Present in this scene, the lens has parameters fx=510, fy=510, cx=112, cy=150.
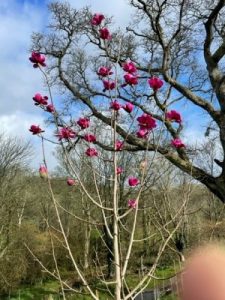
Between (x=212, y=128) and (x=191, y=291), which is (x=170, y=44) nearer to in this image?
(x=212, y=128)

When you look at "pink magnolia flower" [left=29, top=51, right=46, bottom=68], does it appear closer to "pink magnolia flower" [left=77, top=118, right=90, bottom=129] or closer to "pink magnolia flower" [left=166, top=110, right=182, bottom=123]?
Answer: "pink magnolia flower" [left=77, top=118, right=90, bottom=129]

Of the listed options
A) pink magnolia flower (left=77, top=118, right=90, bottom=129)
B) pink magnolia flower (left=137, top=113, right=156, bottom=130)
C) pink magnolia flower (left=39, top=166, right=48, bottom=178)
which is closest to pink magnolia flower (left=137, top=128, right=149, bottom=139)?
pink magnolia flower (left=137, top=113, right=156, bottom=130)

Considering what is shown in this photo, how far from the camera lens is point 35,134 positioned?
3254mm

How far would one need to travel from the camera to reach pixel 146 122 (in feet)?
10.3

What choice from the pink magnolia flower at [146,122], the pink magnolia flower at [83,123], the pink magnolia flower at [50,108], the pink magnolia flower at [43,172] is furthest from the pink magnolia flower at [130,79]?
the pink magnolia flower at [43,172]

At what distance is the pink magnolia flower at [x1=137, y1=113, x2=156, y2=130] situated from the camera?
3.12 meters

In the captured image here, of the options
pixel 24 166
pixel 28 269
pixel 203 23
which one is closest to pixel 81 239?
pixel 28 269

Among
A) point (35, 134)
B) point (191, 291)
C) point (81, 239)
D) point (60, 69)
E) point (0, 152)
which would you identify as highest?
point (0, 152)

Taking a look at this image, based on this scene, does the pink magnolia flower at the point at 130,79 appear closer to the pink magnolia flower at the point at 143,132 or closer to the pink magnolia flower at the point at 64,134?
the pink magnolia flower at the point at 143,132

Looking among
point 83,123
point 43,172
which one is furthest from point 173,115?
point 43,172

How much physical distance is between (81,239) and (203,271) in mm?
34391

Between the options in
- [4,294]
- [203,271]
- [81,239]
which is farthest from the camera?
[81,239]

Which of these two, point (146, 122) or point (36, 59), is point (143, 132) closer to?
point (146, 122)

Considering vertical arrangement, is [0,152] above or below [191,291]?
above
